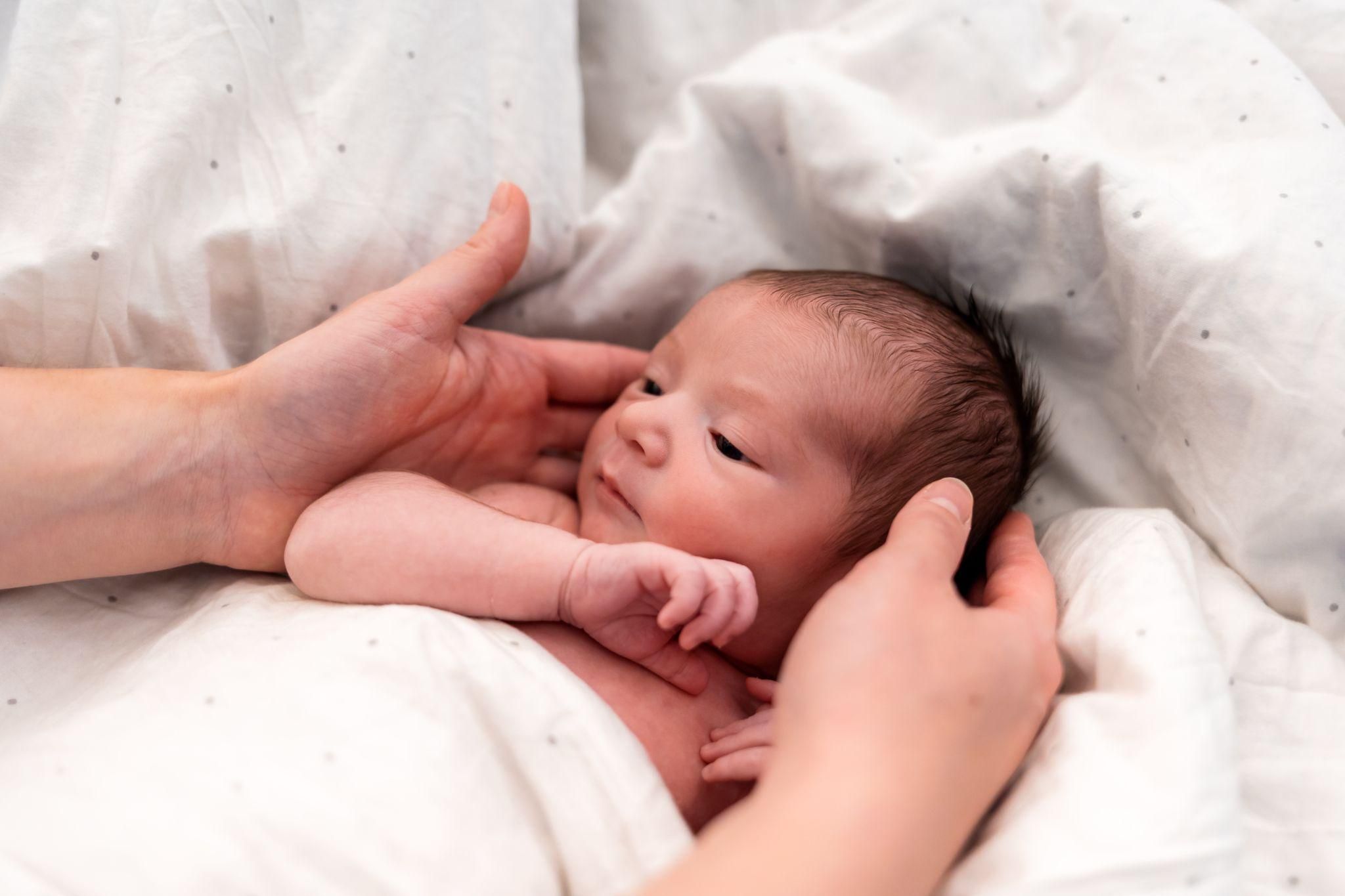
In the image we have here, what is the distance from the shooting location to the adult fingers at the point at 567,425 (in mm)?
1386

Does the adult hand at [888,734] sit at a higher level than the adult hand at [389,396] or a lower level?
lower

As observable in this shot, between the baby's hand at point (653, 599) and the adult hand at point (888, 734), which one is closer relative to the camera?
the adult hand at point (888, 734)

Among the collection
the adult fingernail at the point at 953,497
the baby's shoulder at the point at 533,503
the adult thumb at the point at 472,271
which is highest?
the adult thumb at the point at 472,271

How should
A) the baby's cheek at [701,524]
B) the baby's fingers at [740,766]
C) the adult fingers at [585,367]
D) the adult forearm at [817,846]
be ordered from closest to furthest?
the adult forearm at [817,846] < the baby's fingers at [740,766] < the baby's cheek at [701,524] < the adult fingers at [585,367]

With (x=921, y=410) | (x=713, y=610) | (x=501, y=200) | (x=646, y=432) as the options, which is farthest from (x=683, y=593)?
Result: (x=501, y=200)

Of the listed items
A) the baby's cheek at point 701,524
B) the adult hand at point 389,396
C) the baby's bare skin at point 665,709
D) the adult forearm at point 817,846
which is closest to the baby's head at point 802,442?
the baby's cheek at point 701,524

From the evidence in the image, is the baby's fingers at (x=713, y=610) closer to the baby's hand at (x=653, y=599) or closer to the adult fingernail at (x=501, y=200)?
the baby's hand at (x=653, y=599)

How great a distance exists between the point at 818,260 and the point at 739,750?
2.46 ft

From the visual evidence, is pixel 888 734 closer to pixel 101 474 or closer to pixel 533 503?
pixel 533 503

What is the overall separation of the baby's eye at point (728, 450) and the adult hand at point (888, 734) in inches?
9.2

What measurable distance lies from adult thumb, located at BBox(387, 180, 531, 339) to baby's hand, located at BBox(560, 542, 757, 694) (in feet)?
1.20

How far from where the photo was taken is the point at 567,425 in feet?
4.58

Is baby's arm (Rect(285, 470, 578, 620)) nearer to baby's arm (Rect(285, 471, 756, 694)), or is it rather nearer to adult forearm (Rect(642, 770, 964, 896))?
baby's arm (Rect(285, 471, 756, 694))

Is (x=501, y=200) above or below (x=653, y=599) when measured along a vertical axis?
above
